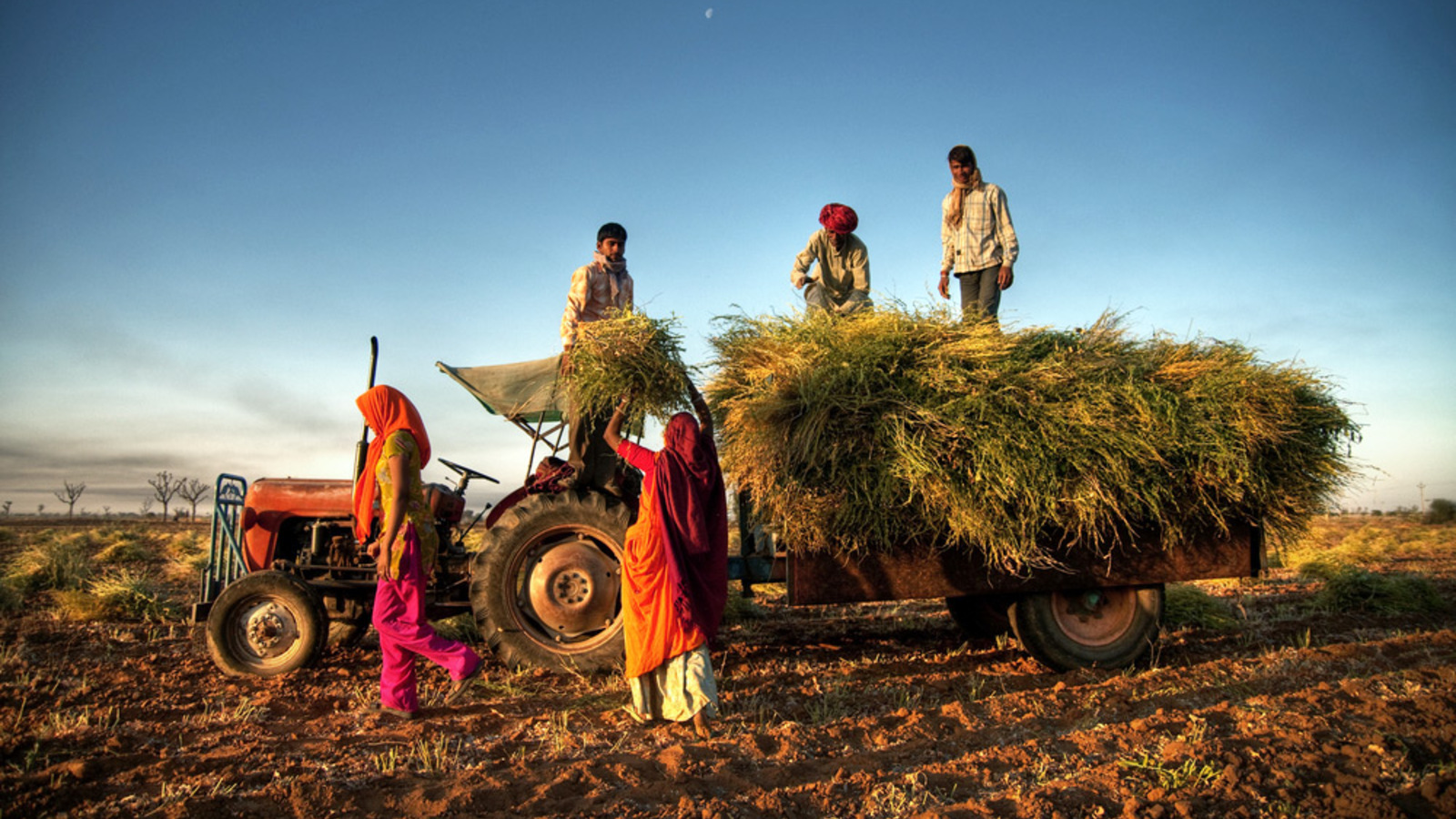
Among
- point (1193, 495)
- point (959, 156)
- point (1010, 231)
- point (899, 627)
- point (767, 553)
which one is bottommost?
point (899, 627)

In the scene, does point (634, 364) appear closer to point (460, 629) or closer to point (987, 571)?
point (987, 571)

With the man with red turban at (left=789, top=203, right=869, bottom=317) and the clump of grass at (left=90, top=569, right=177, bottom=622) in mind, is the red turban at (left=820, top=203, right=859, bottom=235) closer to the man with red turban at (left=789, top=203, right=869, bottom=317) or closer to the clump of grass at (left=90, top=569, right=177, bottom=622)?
the man with red turban at (left=789, top=203, right=869, bottom=317)

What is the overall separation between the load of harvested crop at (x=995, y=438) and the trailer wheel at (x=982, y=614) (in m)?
0.97

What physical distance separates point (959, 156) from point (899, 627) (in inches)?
158

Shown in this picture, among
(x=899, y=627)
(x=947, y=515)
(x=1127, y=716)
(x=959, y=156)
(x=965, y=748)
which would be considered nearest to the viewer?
(x=965, y=748)

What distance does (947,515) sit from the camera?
13.1 ft

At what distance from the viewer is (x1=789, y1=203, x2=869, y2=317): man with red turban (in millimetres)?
5820

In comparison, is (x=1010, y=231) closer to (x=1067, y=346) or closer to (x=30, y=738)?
(x=1067, y=346)

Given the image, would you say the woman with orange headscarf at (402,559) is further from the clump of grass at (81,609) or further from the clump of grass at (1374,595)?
the clump of grass at (1374,595)

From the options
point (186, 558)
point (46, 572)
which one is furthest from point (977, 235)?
point (186, 558)

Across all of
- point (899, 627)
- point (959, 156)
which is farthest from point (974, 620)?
point (959, 156)

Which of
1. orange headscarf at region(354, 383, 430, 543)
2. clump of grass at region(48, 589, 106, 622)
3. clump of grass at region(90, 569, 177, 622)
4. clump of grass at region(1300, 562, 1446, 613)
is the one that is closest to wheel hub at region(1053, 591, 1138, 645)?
orange headscarf at region(354, 383, 430, 543)

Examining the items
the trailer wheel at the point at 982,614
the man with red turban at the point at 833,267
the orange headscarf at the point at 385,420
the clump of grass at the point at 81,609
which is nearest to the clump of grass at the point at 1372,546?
the trailer wheel at the point at 982,614

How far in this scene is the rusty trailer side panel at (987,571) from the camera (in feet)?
13.4
